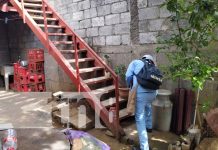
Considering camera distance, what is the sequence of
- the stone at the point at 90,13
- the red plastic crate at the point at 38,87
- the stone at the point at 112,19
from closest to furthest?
the stone at the point at 112,19, the stone at the point at 90,13, the red plastic crate at the point at 38,87

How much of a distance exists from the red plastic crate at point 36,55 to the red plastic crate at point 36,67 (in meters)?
0.14

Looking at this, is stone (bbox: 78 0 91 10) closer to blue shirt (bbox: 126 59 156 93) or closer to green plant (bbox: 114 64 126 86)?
green plant (bbox: 114 64 126 86)

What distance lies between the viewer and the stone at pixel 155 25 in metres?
4.96

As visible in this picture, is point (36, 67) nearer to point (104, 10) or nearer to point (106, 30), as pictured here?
point (106, 30)

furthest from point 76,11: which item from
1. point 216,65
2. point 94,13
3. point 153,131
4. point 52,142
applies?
point 52,142

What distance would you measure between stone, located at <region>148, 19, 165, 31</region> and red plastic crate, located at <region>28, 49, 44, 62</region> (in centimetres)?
424

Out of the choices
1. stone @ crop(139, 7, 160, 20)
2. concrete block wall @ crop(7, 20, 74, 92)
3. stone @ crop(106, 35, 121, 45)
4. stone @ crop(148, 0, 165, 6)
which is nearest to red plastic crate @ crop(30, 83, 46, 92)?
concrete block wall @ crop(7, 20, 74, 92)

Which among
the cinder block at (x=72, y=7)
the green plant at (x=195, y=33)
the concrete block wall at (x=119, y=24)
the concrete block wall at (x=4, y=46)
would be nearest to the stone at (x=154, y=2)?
the concrete block wall at (x=119, y=24)

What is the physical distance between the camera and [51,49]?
566 cm

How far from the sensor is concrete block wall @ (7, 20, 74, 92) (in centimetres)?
749

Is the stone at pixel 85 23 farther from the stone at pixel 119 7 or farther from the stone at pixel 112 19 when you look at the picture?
the stone at pixel 119 7

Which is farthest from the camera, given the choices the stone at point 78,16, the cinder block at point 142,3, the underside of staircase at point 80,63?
the stone at point 78,16

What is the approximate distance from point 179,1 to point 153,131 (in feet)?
8.77

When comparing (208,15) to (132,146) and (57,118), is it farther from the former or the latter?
(57,118)
